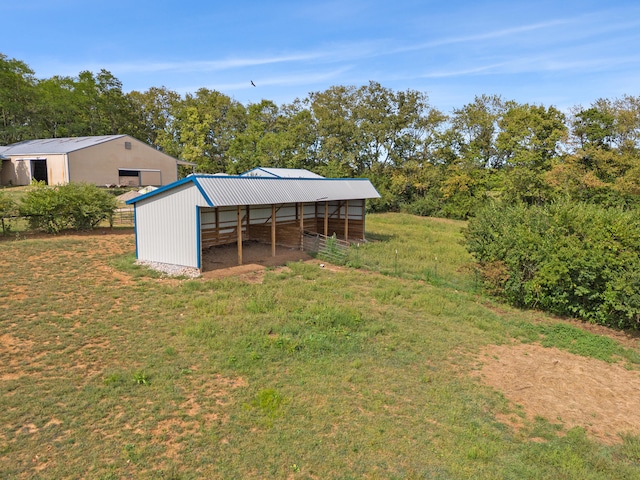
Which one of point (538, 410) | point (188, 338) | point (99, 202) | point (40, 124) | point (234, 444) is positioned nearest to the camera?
point (234, 444)

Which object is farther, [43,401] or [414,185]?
[414,185]

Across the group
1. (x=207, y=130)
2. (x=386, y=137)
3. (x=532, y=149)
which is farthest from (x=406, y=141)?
(x=207, y=130)

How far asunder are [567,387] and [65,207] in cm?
2063

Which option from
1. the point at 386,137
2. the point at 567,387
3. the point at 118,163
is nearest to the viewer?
the point at 567,387

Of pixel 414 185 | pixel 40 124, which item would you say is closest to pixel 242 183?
pixel 414 185

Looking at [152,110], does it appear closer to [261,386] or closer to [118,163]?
[118,163]

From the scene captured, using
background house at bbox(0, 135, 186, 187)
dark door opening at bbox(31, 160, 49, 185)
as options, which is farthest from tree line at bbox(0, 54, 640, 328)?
dark door opening at bbox(31, 160, 49, 185)

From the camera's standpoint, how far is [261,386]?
7359 mm

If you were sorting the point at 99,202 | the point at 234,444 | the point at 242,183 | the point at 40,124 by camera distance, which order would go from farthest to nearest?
1. the point at 40,124
2. the point at 99,202
3. the point at 242,183
4. the point at 234,444

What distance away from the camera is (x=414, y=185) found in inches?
1794

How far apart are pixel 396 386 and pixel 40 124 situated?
193 feet

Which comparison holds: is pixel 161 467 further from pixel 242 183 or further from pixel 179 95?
pixel 179 95

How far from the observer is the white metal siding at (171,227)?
47.8ft

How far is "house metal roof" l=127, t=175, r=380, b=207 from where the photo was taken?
48.5ft
